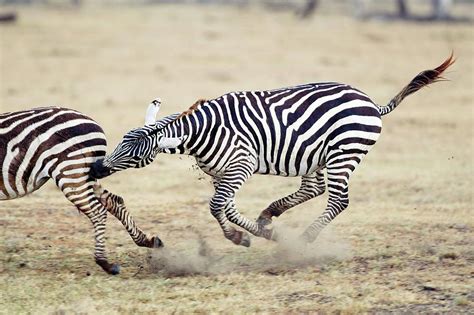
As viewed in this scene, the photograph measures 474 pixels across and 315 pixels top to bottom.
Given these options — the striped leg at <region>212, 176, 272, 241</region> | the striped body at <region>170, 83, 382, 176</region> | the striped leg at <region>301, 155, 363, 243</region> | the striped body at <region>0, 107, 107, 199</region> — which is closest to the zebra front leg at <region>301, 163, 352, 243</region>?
the striped leg at <region>301, 155, 363, 243</region>

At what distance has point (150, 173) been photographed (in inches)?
510

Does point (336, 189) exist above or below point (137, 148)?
below

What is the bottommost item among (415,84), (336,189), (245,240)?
(245,240)

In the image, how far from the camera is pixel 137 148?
7.72m

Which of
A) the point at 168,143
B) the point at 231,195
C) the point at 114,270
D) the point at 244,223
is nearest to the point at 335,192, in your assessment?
the point at 244,223

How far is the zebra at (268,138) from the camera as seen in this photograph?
312 inches

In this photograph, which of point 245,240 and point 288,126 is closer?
point 245,240

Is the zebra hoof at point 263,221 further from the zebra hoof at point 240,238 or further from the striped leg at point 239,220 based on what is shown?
the zebra hoof at point 240,238

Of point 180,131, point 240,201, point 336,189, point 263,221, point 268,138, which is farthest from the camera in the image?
point 240,201

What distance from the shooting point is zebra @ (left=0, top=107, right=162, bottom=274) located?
759 cm

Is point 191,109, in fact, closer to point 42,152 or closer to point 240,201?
point 42,152

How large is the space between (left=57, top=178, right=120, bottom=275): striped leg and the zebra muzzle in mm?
113

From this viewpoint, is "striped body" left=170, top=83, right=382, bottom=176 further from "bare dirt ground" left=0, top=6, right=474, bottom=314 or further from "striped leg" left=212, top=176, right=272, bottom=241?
"bare dirt ground" left=0, top=6, right=474, bottom=314

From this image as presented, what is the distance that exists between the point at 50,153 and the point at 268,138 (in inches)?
73.7
